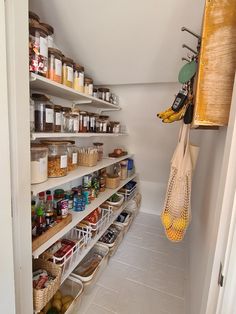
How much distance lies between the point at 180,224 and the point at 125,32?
50.2 inches

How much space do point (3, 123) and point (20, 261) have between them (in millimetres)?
597

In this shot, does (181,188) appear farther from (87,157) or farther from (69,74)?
(69,74)

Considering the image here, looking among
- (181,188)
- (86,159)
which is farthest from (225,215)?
(86,159)

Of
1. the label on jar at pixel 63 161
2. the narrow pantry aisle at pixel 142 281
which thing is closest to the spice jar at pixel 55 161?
the label on jar at pixel 63 161

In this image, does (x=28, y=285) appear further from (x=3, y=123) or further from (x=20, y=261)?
(x=3, y=123)

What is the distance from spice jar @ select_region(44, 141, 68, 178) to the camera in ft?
3.78

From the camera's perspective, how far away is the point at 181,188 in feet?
3.55

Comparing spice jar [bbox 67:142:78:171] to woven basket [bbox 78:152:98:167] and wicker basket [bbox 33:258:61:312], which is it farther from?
wicker basket [bbox 33:258:61:312]

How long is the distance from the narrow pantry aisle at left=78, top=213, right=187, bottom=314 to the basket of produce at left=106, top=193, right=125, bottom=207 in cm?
44

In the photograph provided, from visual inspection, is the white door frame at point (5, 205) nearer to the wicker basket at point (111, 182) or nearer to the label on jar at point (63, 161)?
the label on jar at point (63, 161)

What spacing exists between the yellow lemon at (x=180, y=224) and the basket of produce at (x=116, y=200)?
39.2 inches

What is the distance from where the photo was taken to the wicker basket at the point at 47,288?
→ 0.95m

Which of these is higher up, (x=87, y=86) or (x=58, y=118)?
(x=87, y=86)

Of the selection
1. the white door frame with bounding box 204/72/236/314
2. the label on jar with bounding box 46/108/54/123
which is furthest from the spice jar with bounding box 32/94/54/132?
the white door frame with bounding box 204/72/236/314
